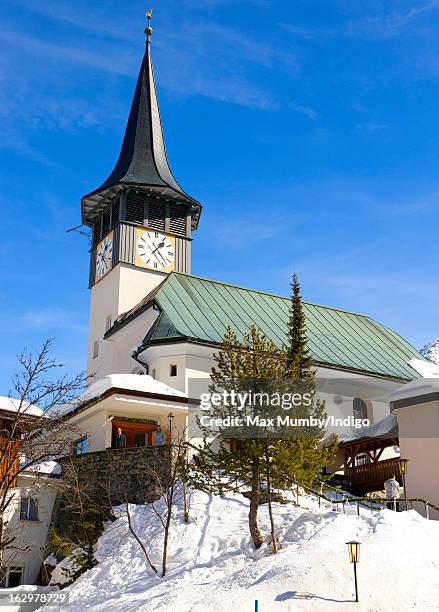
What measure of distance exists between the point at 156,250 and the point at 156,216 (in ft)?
6.66

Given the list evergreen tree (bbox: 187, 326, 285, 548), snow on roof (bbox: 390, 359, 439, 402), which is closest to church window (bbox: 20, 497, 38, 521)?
evergreen tree (bbox: 187, 326, 285, 548)

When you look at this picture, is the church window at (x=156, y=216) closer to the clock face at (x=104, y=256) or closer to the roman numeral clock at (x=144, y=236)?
the roman numeral clock at (x=144, y=236)

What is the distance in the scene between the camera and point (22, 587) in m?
22.7

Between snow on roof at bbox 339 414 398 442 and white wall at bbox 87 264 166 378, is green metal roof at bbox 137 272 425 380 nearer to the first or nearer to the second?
white wall at bbox 87 264 166 378

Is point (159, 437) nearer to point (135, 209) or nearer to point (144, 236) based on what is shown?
point (144, 236)

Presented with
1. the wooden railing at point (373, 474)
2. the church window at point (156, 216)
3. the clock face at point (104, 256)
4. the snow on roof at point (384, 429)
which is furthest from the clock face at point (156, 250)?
the wooden railing at point (373, 474)

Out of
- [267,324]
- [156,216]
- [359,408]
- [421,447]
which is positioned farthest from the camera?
[156,216]

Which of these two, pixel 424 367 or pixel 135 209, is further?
pixel 135 209

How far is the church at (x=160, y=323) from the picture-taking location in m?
29.6

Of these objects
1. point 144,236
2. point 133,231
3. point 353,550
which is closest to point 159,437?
point 353,550

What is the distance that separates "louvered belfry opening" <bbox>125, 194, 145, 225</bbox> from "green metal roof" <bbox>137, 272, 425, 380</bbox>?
14.3 ft

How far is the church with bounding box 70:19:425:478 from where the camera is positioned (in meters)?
29.6

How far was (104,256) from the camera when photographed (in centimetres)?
4381

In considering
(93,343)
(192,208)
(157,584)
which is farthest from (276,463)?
(192,208)
